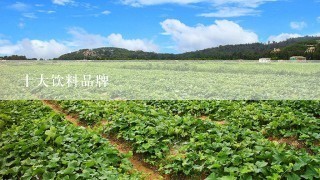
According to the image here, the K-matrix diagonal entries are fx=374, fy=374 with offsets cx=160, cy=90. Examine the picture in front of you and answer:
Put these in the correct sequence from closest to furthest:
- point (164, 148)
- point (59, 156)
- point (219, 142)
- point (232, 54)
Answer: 1. point (59, 156)
2. point (219, 142)
3. point (164, 148)
4. point (232, 54)

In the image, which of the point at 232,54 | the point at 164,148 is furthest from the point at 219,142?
the point at 232,54

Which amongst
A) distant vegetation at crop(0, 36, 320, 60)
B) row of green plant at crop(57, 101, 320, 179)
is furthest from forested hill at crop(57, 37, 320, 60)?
row of green plant at crop(57, 101, 320, 179)

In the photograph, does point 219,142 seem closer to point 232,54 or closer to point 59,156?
point 59,156

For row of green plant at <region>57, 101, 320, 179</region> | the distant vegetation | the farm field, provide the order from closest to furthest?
1. row of green plant at <region>57, 101, 320, 179</region>
2. the farm field
3. the distant vegetation

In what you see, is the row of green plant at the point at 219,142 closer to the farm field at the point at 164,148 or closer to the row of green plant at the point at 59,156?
the farm field at the point at 164,148

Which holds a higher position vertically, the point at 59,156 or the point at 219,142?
the point at 219,142

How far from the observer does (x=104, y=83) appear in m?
22.0

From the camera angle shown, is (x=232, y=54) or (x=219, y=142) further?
(x=232, y=54)

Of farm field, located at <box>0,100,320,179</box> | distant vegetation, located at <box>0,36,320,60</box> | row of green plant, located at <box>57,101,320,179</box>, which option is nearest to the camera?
A: row of green plant, located at <box>57,101,320,179</box>

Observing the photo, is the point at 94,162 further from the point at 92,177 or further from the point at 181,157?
the point at 181,157

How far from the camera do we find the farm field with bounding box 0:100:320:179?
273 inches

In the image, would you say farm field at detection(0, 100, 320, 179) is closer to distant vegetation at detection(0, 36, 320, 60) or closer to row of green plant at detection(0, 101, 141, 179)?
row of green plant at detection(0, 101, 141, 179)

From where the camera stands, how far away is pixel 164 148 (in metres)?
8.74

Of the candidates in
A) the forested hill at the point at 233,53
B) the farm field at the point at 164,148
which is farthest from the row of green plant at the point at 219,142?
Result: the forested hill at the point at 233,53
